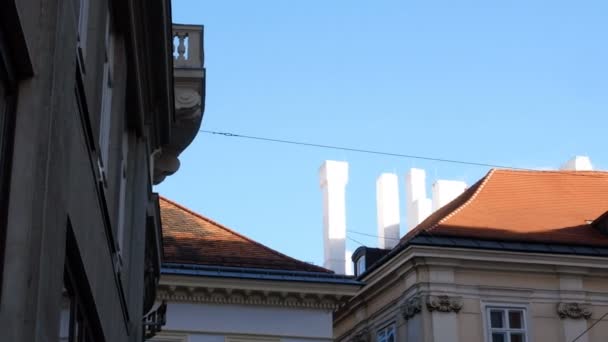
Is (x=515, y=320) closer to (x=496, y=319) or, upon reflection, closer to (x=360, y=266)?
(x=496, y=319)

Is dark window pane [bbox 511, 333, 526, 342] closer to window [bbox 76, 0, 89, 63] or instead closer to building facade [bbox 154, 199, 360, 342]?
building facade [bbox 154, 199, 360, 342]

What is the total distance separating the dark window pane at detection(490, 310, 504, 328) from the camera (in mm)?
33031

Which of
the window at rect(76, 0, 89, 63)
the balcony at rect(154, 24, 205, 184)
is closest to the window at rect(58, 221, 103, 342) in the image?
the window at rect(76, 0, 89, 63)

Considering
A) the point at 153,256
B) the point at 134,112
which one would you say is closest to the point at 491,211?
the point at 153,256

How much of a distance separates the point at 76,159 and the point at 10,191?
2108 millimetres

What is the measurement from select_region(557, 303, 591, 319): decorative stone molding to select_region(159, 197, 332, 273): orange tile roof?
7.42 meters

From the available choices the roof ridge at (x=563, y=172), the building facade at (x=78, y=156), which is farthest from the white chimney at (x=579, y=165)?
the building facade at (x=78, y=156)

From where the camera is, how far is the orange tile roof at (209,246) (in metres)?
29.5

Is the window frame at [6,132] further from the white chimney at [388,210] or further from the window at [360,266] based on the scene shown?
the white chimney at [388,210]

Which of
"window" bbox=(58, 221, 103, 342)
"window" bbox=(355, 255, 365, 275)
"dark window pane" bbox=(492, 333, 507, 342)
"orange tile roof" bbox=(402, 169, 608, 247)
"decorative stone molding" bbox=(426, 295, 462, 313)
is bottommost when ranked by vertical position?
"window" bbox=(58, 221, 103, 342)

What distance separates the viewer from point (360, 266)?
38594 mm

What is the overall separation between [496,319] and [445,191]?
1228 cm

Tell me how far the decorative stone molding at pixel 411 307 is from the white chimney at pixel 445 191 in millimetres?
11596

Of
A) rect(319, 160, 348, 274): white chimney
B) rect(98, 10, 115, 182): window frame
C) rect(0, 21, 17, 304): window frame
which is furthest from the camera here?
rect(319, 160, 348, 274): white chimney
